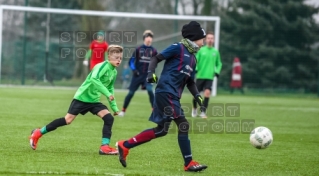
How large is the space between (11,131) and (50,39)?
66.3 feet

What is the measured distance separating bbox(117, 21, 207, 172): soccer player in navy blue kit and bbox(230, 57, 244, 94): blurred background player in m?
24.4

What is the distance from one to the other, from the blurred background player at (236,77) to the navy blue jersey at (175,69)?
24425mm

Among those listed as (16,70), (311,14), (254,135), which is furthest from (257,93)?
(254,135)

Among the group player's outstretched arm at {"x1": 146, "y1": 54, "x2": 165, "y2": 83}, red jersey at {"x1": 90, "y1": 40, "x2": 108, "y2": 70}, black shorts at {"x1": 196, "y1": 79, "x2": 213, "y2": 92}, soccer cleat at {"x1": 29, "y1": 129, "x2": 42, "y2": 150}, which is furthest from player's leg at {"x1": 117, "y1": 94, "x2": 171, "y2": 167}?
red jersey at {"x1": 90, "y1": 40, "x2": 108, "y2": 70}

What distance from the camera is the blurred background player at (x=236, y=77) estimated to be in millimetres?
32719

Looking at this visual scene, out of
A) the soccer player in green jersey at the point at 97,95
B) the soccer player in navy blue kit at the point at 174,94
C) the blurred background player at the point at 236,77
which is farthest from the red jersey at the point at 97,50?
the blurred background player at the point at 236,77

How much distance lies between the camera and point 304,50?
112 ft

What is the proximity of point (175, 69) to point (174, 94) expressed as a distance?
0.32m

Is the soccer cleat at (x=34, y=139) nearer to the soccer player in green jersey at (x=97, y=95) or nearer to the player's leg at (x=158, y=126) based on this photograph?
the soccer player in green jersey at (x=97, y=95)

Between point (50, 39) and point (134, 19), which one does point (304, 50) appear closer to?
point (134, 19)

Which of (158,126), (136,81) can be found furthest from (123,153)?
(136,81)

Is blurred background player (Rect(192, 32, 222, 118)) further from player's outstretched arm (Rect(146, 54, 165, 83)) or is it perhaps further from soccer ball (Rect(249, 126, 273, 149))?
player's outstretched arm (Rect(146, 54, 165, 83))

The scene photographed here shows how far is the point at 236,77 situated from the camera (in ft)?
109

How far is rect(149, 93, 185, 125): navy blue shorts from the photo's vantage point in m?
8.22
